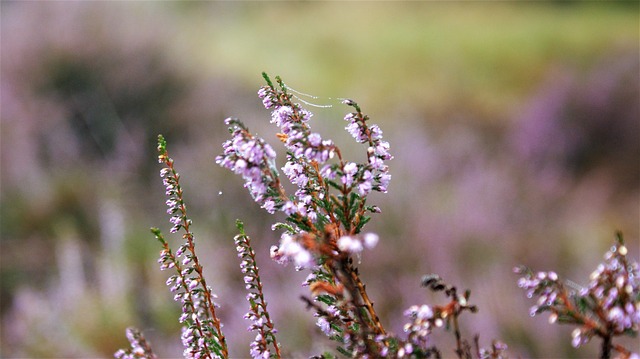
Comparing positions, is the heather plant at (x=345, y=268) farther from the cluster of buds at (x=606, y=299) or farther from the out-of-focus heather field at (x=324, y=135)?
the out-of-focus heather field at (x=324, y=135)

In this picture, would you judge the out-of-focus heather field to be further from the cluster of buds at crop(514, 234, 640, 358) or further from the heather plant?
the cluster of buds at crop(514, 234, 640, 358)

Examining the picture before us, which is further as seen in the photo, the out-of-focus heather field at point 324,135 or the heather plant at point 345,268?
the out-of-focus heather field at point 324,135

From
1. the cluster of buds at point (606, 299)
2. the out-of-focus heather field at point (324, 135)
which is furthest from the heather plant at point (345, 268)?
the out-of-focus heather field at point (324, 135)

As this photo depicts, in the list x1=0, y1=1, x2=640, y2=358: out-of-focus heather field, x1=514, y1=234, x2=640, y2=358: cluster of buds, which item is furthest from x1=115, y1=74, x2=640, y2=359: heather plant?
x1=0, y1=1, x2=640, y2=358: out-of-focus heather field

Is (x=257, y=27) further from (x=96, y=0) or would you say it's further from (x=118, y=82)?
(x=118, y=82)

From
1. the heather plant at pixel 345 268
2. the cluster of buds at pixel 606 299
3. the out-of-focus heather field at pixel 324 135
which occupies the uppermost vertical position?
the out-of-focus heather field at pixel 324 135

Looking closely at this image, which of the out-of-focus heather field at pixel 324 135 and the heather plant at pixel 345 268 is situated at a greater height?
the out-of-focus heather field at pixel 324 135

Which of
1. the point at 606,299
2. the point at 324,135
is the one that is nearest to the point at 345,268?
the point at 606,299
